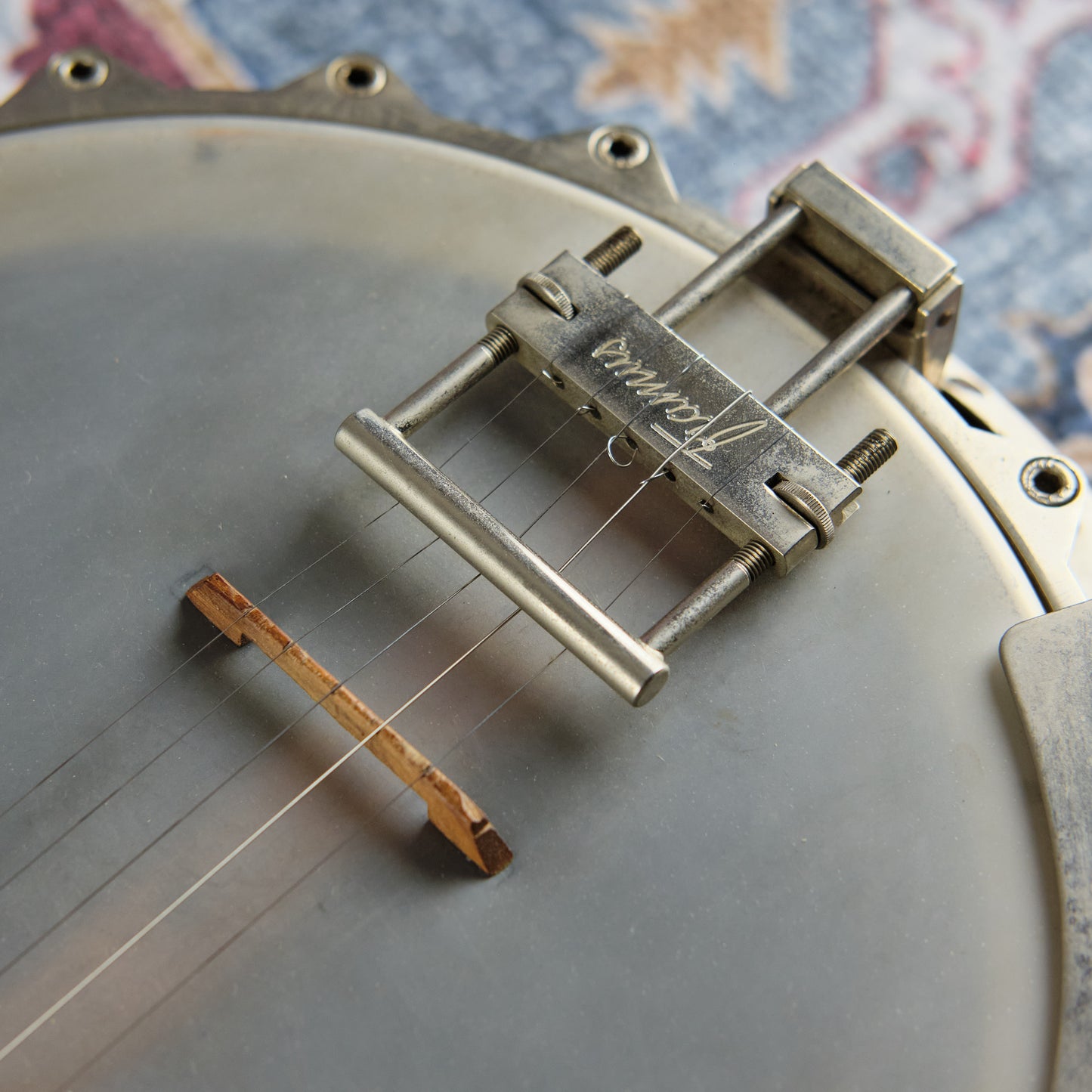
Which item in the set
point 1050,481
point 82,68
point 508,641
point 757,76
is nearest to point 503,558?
point 508,641

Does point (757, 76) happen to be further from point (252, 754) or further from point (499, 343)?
point (252, 754)

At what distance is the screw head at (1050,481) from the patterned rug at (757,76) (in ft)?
1.16

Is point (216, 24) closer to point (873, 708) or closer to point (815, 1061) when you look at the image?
point (873, 708)

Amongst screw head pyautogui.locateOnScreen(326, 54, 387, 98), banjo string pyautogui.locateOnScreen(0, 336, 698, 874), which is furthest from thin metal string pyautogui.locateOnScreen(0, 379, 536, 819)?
screw head pyautogui.locateOnScreen(326, 54, 387, 98)

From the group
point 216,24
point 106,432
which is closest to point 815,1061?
point 106,432

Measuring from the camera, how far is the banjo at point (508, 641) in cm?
50

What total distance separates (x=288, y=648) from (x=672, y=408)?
20 cm

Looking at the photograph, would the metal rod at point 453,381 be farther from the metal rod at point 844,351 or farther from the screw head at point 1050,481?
the screw head at point 1050,481

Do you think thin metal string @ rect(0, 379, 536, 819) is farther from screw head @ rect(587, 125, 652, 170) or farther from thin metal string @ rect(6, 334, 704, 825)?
screw head @ rect(587, 125, 652, 170)

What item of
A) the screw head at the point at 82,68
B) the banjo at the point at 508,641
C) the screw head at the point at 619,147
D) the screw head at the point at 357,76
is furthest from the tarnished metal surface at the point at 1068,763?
the screw head at the point at 82,68

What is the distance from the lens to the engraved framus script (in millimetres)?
573

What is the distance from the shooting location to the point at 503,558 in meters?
0.53

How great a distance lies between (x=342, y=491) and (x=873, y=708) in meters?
0.26

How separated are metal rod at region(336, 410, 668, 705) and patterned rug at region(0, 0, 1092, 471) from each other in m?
0.48
